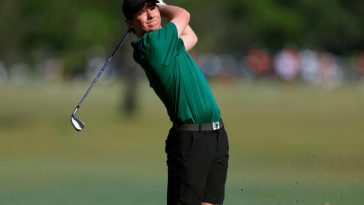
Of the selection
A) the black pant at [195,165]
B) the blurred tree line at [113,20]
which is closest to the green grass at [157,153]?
the blurred tree line at [113,20]

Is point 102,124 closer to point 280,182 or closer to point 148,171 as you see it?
point 148,171

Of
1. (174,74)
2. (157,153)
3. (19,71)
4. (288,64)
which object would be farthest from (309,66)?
(174,74)

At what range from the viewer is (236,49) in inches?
3059

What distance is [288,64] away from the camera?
6581cm

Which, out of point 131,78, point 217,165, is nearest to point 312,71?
point 131,78

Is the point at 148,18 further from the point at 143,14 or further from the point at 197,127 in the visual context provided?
the point at 197,127

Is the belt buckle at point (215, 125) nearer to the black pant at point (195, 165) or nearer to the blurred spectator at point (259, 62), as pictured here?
the black pant at point (195, 165)

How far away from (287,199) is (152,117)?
2321 cm

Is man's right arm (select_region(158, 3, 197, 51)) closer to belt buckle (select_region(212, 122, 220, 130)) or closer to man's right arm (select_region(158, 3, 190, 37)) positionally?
man's right arm (select_region(158, 3, 190, 37))

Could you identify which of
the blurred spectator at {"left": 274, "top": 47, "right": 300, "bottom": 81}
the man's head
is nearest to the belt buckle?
the man's head

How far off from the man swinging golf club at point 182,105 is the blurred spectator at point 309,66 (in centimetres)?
5702

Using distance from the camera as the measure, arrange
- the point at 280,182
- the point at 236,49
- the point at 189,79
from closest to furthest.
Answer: the point at 189,79
the point at 280,182
the point at 236,49

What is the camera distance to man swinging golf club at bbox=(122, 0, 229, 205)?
6918 mm

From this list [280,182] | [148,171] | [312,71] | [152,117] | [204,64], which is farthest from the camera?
[204,64]
